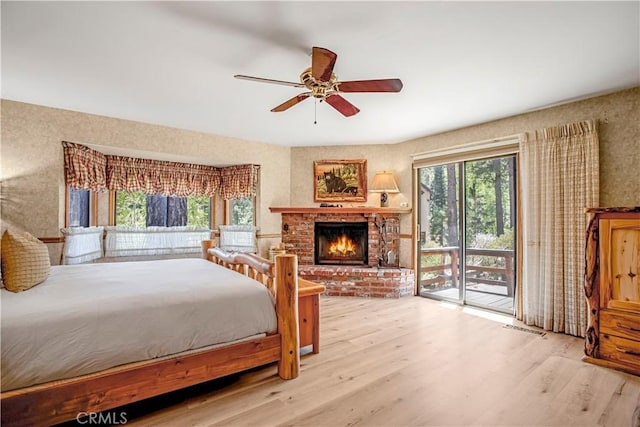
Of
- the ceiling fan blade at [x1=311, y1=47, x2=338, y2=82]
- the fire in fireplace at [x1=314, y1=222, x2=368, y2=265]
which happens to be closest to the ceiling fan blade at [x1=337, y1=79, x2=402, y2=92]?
the ceiling fan blade at [x1=311, y1=47, x2=338, y2=82]

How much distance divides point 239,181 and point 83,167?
2.06 metres

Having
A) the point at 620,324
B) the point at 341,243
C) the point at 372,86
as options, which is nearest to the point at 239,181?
the point at 341,243

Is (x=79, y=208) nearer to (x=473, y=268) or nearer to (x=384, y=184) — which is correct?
(x=384, y=184)

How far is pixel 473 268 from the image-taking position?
4.21 metres

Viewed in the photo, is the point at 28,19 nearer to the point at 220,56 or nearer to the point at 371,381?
the point at 220,56

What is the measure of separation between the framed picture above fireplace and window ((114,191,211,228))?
1979 mm

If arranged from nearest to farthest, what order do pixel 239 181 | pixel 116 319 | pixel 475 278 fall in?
pixel 116 319 < pixel 475 278 < pixel 239 181

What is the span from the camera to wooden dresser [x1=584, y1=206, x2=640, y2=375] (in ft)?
7.97

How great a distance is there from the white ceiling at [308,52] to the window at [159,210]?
1.58 m

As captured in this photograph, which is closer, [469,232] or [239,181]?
[469,232]

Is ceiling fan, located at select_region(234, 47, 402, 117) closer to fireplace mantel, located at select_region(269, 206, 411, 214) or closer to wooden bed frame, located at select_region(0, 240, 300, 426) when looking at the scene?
wooden bed frame, located at select_region(0, 240, 300, 426)

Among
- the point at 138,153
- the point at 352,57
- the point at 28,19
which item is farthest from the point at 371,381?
the point at 138,153

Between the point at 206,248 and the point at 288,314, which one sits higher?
the point at 206,248

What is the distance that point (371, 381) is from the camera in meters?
2.25
